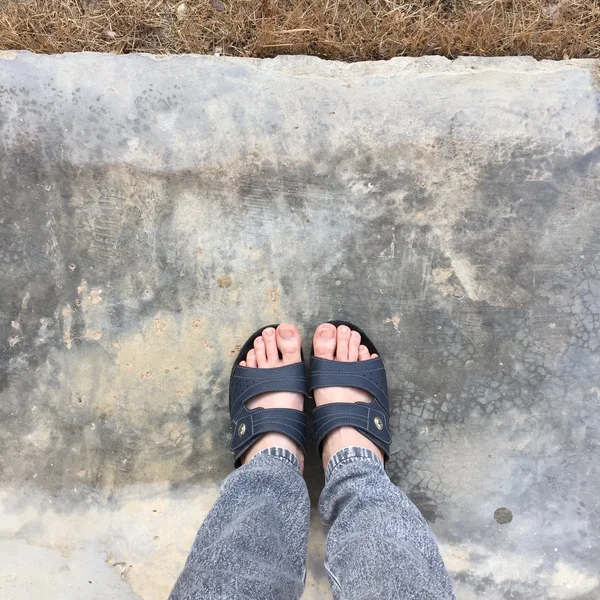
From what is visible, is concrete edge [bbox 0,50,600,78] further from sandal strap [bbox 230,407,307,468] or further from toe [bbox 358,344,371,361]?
sandal strap [bbox 230,407,307,468]

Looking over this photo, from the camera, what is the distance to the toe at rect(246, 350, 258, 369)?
140 cm

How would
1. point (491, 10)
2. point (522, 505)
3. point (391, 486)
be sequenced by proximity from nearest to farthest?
point (391, 486) → point (522, 505) → point (491, 10)

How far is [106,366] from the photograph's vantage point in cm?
141

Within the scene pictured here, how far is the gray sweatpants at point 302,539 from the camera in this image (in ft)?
3.33

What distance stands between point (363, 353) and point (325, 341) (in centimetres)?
10

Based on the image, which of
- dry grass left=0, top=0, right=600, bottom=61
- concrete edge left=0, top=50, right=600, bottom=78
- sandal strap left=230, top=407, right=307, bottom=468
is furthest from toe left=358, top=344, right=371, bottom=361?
dry grass left=0, top=0, right=600, bottom=61

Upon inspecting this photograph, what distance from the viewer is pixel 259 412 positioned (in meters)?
1.37

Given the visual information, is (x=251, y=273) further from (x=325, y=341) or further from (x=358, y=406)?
(x=358, y=406)

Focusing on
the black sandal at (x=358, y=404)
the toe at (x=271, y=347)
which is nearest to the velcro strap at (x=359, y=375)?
the black sandal at (x=358, y=404)

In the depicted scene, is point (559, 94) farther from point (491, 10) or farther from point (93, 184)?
point (93, 184)

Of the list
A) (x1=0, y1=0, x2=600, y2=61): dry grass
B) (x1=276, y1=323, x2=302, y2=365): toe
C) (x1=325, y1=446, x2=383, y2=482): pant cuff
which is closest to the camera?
(x1=325, y1=446, x2=383, y2=482): pant cuff

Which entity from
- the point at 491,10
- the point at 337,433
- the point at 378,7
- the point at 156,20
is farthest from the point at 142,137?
the point at 491,10

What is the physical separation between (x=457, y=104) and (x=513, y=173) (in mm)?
225

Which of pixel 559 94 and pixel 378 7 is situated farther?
pixel 378 7
